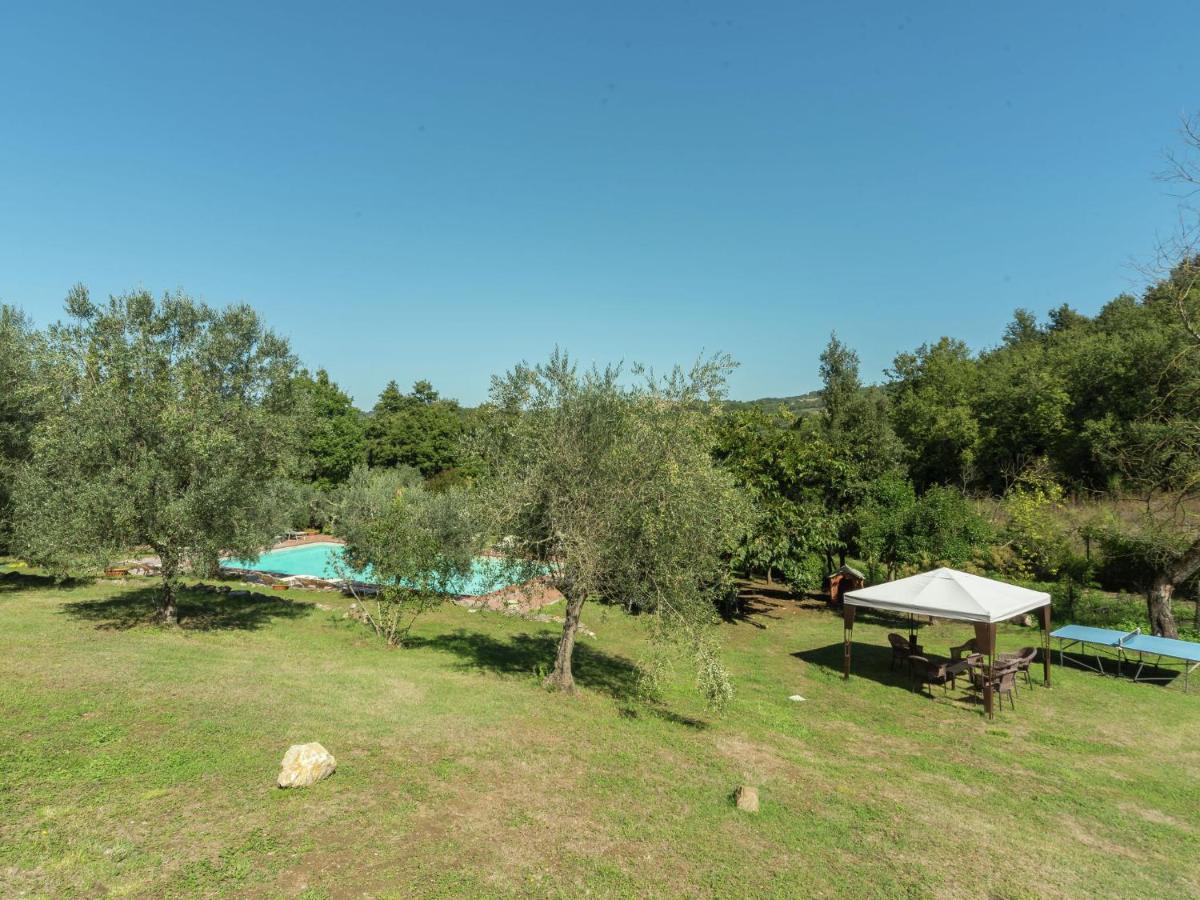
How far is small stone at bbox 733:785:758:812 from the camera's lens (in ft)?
22.8

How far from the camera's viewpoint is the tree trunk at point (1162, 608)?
15977 mm

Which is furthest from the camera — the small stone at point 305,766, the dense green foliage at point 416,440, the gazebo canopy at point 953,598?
the dense green foliage at point 416,440

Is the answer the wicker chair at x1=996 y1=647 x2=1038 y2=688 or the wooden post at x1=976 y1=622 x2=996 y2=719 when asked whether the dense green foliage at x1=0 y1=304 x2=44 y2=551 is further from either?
the wicker chair at x1=996 y1=647 x2=1038 y2=688

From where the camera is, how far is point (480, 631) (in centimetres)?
1725

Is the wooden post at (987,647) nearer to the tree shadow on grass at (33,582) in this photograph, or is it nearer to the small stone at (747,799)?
the small stone at (747,799)

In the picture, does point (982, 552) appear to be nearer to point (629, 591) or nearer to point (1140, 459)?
point (1140, 459)

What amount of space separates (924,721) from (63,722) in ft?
42.3

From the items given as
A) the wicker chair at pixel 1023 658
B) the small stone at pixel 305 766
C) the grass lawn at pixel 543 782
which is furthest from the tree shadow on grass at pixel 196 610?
the wicker chair at pixel 1023 658

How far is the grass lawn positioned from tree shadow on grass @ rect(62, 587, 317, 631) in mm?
1201

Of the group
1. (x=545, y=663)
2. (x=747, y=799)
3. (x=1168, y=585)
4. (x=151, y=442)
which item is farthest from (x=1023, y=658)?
(x=151, y=442)

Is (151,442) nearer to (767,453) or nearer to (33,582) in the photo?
(33,582)

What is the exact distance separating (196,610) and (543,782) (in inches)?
537

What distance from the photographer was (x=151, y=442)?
1260 cm

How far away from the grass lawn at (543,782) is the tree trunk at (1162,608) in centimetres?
487
